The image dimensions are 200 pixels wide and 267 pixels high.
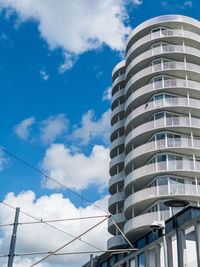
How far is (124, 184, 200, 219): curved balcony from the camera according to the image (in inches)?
1656

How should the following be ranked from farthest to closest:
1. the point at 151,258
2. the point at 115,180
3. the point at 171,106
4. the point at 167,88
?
1. the point at 115,180
2. the point at 167,88
3. the point at 171,106
4. the point at 151,258

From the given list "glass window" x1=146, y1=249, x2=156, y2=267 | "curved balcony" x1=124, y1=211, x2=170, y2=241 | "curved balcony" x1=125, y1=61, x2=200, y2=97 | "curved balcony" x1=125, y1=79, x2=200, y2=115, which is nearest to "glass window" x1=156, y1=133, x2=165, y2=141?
"curved balcony" x1=125, y1=79, x2=200, y2=115

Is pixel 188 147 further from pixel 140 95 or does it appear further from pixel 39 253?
pixel 39 253

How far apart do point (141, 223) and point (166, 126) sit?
11.8 meters

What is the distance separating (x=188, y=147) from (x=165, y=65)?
12.0 m

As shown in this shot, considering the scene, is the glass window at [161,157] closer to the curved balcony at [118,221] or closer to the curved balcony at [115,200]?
the curved balcony at [115,200]

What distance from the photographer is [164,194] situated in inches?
1658

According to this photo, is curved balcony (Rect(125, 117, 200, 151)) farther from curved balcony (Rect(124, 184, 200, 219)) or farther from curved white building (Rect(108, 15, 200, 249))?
curved balcony (Rect(124, 184, 200, 219))

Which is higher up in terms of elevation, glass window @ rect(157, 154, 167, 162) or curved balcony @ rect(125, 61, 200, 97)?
curved balcony @ rect(125, 61, 200, 97)

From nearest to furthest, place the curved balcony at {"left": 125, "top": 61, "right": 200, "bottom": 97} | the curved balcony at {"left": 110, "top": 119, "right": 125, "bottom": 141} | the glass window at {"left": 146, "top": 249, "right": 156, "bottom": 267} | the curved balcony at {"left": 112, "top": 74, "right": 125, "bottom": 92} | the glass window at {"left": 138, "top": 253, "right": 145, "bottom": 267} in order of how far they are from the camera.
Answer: the glass window at {"left": 146, "top": 249, "right": 156, "bottom": 267} → the glass window at {"left": 138, "top": 253, "right": 145, "bottom": 267} → the curved balcony at {"left": 125, "top": 61, "right": 200, "bottom": 97} → the curved balcony at {"left": 110, "top": 119, "right": 125, "bottom": 141} → the curved balcony at {"left": 112, "top": 74, "right": 125, "bottom": 92}

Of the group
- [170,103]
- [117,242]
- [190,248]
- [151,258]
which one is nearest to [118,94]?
[170,103]

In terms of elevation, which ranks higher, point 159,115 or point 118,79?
point 118,79

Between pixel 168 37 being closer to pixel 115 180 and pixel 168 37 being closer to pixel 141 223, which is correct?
pixel 115 180

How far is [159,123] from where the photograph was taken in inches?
1855
